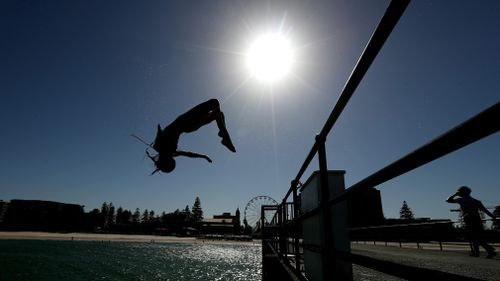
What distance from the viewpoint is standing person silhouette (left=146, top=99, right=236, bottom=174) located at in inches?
162

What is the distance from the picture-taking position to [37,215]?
72.6 meters

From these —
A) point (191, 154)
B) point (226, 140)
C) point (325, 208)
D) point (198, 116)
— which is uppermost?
point (198, 116)

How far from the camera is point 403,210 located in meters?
98.1

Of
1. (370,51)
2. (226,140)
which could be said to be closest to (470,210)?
(226,140)

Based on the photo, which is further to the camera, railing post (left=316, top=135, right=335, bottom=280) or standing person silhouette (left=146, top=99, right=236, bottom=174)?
standing person silhouette (left=146, top=99, right=236, bottom=174)

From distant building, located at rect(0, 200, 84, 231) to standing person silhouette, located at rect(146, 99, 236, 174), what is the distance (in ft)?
285

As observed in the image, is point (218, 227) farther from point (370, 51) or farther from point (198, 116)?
point (370, 51)

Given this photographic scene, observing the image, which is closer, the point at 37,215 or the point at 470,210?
the point at 470,210

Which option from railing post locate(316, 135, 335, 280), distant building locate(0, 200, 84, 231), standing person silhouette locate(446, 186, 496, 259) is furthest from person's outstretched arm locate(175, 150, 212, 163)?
distant building locate(0, 200, 84, 231)

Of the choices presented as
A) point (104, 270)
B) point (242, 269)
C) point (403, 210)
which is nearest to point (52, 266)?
point (104, 270)

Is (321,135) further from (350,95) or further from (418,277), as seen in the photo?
(418,277)

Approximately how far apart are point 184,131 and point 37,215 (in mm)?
89670

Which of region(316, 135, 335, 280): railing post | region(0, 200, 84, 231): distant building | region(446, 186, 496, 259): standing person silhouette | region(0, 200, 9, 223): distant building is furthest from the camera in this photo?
region(0, 200, 84, 231): distant building

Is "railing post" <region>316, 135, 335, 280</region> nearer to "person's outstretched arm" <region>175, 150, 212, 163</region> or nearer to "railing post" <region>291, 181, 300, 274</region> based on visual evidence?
"railing post" <region>291, 181, 300, 274</region>
